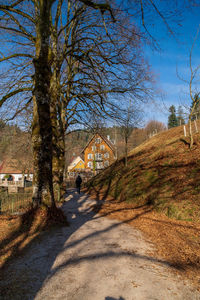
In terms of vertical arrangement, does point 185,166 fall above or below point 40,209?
above

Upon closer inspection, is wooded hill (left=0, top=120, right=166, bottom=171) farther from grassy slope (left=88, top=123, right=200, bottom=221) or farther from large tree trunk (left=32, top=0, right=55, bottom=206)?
large tree trunk (left=32, top=0, right=55, bottom=206)

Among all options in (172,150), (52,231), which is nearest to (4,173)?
(172,150)

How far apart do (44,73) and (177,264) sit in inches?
274

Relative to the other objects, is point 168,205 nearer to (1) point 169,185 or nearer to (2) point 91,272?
(1) point 169,185

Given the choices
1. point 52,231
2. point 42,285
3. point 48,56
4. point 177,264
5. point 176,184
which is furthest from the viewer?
point 176,184

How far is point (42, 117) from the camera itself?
22.9ft

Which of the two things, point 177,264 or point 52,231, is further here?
point 52,231

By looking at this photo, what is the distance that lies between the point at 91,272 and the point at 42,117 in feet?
16.6

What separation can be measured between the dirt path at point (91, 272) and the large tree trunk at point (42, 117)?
182cm

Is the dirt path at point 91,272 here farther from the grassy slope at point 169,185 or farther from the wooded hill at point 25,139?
the wooded hill at point 25,139

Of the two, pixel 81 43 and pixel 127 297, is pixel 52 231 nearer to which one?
pixel 127 297

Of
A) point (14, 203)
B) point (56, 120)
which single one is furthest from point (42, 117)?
point (14, 203)

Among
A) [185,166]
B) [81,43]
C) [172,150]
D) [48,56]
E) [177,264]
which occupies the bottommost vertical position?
[177,264]

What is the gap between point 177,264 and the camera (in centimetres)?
434
